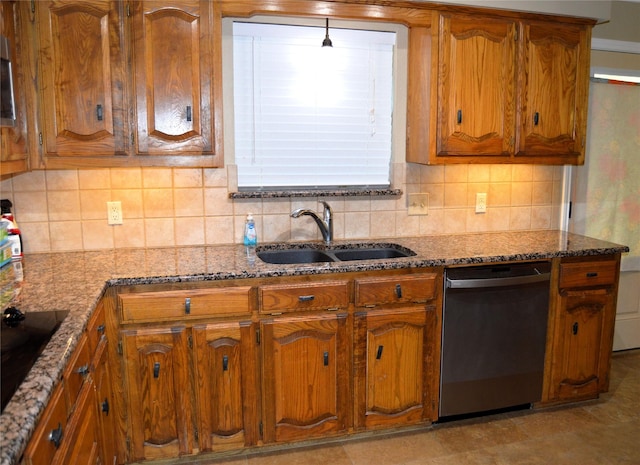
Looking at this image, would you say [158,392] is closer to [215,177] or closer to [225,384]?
[225,384]

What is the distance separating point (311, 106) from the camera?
2875 millimetres

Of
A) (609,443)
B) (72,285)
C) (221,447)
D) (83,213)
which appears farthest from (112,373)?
(609,443)

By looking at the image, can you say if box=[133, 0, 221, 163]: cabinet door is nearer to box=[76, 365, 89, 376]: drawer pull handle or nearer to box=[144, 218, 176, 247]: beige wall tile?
box=[144, 218, 176, 247]: beige wall tile

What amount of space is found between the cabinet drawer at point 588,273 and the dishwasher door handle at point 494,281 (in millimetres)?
118

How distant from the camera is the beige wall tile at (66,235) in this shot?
261 cm

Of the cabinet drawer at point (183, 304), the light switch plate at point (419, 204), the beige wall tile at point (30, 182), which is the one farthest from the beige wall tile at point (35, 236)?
the light switch plate at point (419, 204)

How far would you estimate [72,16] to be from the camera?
220 centimetres

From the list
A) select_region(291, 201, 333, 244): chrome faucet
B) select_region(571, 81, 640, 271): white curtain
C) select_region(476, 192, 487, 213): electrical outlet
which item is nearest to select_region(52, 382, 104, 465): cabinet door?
select_region(291, 201, 333, 244): chrome faucet

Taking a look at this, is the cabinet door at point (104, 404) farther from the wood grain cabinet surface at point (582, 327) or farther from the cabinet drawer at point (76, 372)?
the wood grain cabinet surface at point (582, 327)

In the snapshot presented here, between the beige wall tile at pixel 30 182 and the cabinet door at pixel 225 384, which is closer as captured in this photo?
the cabinet door at pixel 225 384

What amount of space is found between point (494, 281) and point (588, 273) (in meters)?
→ 0.59

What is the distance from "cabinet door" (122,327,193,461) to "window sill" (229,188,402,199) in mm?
831

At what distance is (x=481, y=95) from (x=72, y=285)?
6.92 feet

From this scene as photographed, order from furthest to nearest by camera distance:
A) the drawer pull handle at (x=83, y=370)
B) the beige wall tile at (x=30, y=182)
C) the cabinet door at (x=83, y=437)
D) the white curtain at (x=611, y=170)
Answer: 1. the white curtain at (x=611, y=170)
2. the beige wall tile at (x=30, y=182)
3. the drawer pull handle at (x=83, y=370)
4. the cabinet door at (x=83, y=437)
